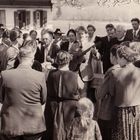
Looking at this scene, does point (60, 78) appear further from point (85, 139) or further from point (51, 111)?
point (85, 139)

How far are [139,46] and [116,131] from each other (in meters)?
1.15

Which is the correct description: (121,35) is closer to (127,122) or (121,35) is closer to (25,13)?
(25,13)

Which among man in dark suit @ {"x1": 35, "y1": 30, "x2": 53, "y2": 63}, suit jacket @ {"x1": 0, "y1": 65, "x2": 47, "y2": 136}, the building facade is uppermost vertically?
the building facade

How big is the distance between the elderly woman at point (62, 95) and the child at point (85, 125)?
751mm

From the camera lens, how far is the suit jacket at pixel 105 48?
10051mm

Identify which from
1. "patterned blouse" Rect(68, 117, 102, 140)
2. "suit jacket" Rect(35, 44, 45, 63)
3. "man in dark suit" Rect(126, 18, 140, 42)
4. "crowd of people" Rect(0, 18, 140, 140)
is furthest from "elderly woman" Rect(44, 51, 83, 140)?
"man in dark suit" Rect(126, 18, 140, 42)

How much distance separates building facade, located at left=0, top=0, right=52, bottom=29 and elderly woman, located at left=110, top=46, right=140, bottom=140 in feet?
23.8

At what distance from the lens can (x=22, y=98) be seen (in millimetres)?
5816

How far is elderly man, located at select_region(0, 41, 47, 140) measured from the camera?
5.81m

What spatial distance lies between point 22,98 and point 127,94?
1.29 metres

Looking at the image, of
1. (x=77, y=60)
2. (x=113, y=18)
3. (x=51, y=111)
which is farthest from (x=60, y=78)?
(x=113, y=18)

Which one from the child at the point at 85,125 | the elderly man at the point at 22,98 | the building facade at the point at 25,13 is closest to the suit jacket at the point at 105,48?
the building facade at the point at 25,13

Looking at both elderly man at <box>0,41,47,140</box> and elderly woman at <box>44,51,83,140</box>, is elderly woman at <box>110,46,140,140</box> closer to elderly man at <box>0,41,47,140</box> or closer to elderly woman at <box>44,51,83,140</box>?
elderly woman at <box>44,51,83,140</box>

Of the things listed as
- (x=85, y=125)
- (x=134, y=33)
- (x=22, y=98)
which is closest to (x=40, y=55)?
(x=134, y=33)
